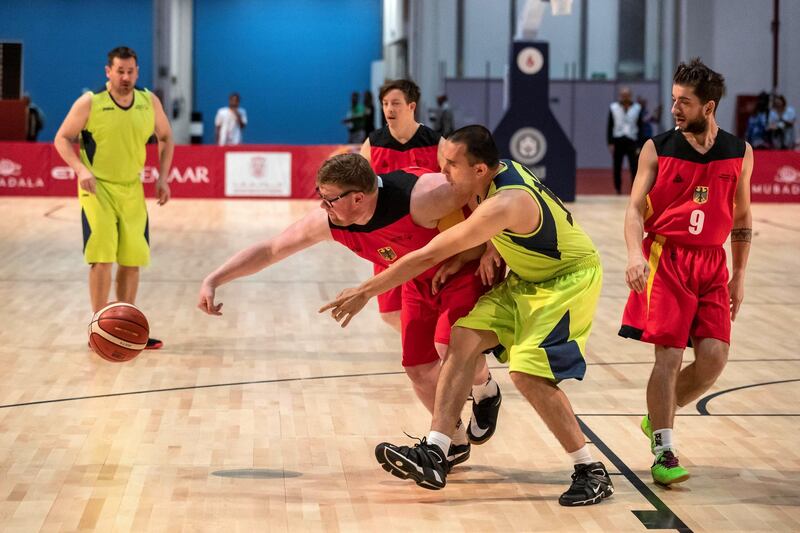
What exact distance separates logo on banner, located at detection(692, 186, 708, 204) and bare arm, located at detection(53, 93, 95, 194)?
420 cm

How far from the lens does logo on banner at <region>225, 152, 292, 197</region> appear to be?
2005cm

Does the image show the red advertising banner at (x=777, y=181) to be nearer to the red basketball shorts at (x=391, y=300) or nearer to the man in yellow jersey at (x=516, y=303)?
the red basketball shorts at (x=391, y=300)

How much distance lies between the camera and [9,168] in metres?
19.6

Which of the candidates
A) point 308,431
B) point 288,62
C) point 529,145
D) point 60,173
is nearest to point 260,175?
point 60,173

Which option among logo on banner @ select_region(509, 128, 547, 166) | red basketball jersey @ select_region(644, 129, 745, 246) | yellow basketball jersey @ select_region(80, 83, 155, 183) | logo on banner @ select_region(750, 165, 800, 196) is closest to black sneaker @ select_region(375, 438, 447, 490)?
red basketball jersey @ select_region(644, 129, 745, 246)

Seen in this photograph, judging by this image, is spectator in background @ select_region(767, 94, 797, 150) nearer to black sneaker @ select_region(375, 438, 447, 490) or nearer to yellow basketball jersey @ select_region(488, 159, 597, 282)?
yellow basketball jersey @ select_region(488, 159, 597, 282)

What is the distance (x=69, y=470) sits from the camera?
16.6ft

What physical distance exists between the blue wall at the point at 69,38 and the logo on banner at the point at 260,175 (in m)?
14.0

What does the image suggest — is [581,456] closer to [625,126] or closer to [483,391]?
[483,391]

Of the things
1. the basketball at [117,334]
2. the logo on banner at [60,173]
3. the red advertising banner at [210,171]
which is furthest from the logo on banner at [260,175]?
the basketball at [117,334]

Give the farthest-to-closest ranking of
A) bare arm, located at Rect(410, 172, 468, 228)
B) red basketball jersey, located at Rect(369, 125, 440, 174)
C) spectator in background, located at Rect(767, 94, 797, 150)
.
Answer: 1. spectator in background, located at Rect(767, 94, 797, 150)
2. red basketball jersey, located at Rect(369, 125, 440, 174)
3. bare arm, located at Rect(410, 172, 468, 228)

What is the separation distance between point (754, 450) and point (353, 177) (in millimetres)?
2310

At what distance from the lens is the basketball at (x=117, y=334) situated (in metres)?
5.91

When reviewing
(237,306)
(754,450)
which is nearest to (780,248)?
(237,306)
